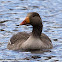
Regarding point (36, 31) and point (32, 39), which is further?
point (36, 31)

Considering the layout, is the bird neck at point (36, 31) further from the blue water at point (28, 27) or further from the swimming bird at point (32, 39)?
the blue water at point (28, 27)

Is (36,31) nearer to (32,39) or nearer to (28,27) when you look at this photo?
(32,39)

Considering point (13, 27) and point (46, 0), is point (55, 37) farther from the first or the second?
point (46, 0)

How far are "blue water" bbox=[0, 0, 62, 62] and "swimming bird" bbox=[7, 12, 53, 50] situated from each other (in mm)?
396

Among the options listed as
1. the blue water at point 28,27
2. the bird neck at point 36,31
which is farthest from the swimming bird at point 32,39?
the blue water at point 28,27

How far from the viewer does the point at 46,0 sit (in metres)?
29.7

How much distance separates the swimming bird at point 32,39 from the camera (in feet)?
62.5

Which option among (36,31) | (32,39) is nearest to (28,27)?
(36,31)

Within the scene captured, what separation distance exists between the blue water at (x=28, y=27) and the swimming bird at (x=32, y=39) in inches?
15.6

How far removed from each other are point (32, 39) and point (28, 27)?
4.32 m

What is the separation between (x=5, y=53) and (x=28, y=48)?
3.99 ft

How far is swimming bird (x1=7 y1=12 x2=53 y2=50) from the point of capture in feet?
62.5

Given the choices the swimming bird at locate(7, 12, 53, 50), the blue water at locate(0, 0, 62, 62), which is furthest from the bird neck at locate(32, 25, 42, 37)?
the blue water at locate(0, 0, 62, 62)

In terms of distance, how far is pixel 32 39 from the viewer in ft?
63.3
